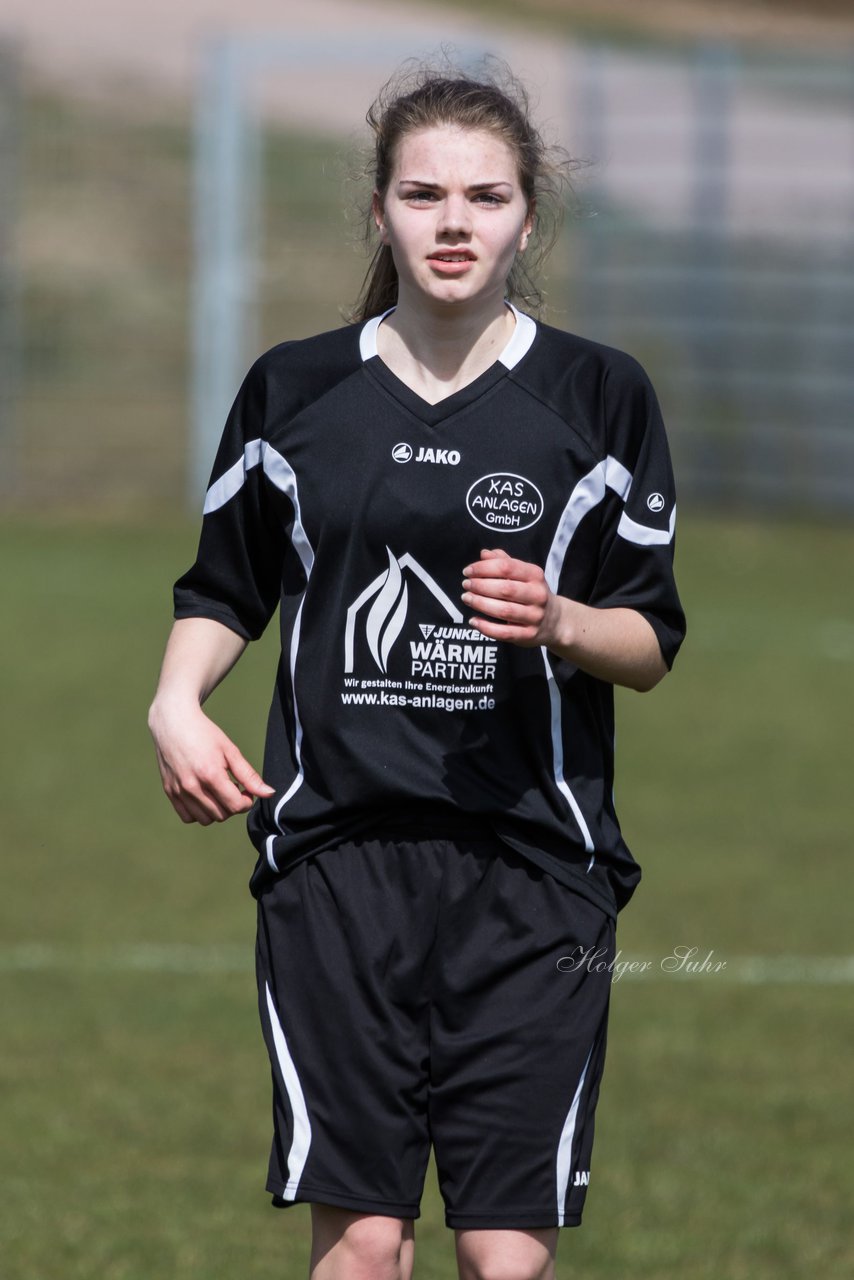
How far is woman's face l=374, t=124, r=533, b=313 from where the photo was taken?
2975 mm

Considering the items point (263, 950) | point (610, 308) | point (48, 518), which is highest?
point (263, 950)

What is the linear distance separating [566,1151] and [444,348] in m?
1.12

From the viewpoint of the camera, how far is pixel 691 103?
18.9 metres

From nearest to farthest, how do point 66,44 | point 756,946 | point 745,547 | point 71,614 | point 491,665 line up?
point 491,665 → point 756,946 → point 71,614 → point 745,547 → point 66,44

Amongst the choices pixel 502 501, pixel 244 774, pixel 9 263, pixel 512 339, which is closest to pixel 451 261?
pixel 512 339

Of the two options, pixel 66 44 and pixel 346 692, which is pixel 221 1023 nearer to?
pixel 346 692

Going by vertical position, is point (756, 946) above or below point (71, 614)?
above

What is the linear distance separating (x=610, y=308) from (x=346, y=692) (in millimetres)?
16225

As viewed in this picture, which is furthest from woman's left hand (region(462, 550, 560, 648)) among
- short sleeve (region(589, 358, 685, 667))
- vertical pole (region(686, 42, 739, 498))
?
vertical pole (region(686, 42, 739, 498))

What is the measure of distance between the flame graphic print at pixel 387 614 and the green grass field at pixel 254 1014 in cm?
171

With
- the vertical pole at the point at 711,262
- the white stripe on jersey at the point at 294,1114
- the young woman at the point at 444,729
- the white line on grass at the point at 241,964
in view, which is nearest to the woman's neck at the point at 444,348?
the young woman at the point at 444,729

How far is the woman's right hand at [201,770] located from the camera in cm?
289

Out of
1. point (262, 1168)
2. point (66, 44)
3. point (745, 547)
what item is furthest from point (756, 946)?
point (66, 44)

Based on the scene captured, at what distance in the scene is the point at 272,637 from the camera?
41.2ft
